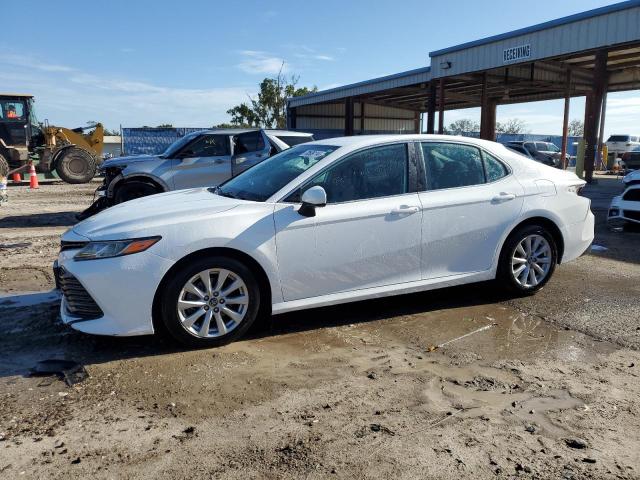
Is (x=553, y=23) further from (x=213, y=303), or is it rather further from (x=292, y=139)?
(x=213, y=303)

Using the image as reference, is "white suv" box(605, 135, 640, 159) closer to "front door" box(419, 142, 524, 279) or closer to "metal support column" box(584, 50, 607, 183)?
"metal support column" box(584, 50, 607, 183)

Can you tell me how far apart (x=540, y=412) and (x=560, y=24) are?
17926 mm

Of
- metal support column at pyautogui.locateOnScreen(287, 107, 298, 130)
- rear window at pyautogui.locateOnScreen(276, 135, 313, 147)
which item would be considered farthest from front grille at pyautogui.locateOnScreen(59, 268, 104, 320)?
metal support column at pyautogui.locateOnScreen(287, 107, 298, 130)

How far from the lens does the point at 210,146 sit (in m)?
9.84

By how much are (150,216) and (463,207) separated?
2.72 m

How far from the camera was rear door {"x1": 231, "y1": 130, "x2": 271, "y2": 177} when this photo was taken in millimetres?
9852

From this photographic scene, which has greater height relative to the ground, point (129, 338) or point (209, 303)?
point (209, 303)

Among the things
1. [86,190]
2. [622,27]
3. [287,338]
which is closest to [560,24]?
[622,27]

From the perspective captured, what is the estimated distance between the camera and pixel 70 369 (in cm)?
367

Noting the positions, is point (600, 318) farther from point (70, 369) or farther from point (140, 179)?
point (140, 179)

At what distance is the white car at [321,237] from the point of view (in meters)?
3.84

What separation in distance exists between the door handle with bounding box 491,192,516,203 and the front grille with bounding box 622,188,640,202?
5131mm

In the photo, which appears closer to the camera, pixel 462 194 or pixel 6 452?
pixel 6 452

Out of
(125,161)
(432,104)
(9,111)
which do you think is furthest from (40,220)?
(432,104)
